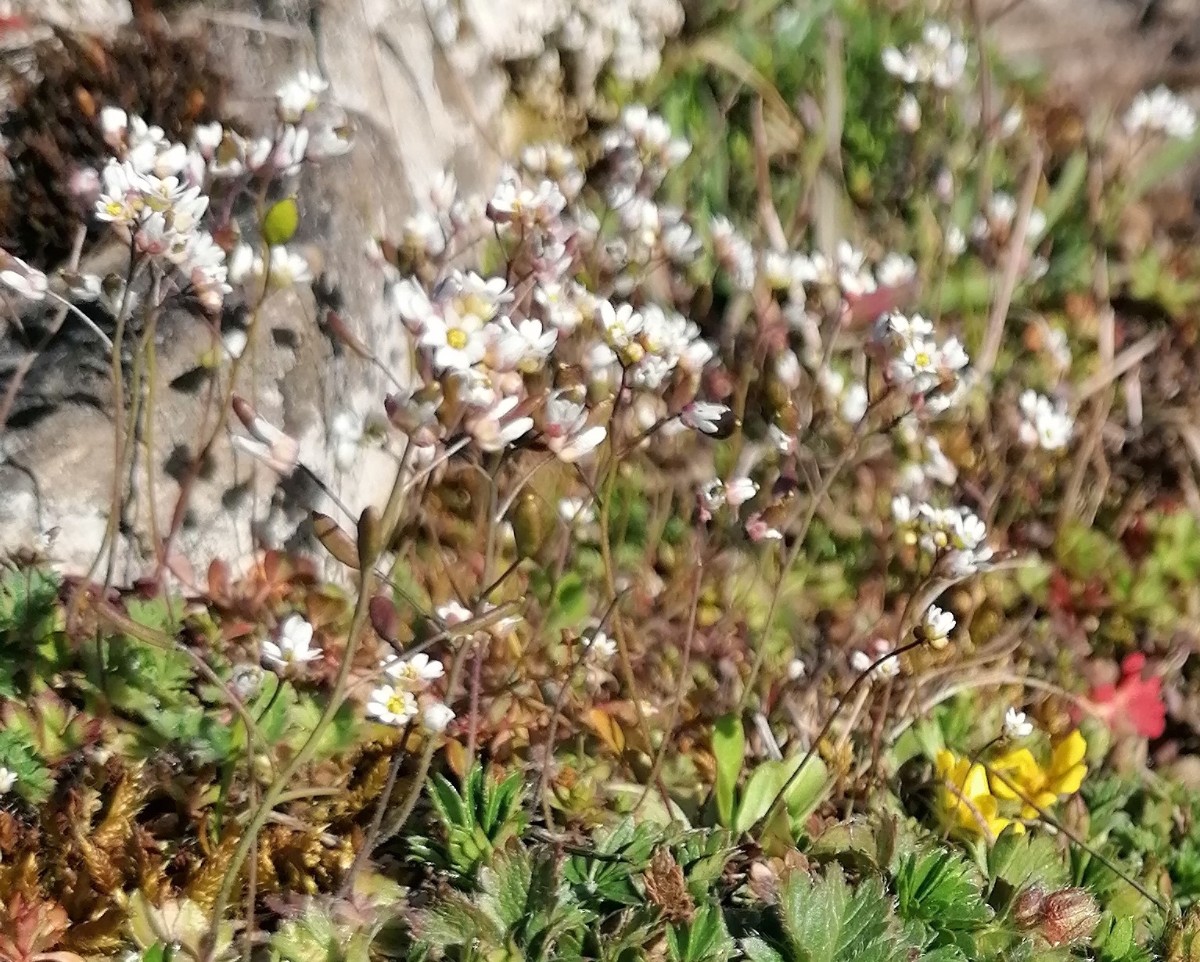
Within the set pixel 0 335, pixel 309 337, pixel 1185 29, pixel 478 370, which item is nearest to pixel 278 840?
pixel 478 370

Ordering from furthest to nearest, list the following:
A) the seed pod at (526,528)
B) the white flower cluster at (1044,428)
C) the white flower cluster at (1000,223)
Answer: the white flower cluster at (1000,223)
the white flower cluster at (1044,428)
the seed pod at (526,528)

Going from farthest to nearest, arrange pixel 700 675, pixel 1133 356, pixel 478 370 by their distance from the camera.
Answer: pixel 1133 356 → pixel 700 675 → pixel 478 370

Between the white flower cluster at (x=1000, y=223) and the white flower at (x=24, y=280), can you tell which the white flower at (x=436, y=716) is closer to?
the white flower at (x=24, y=280)

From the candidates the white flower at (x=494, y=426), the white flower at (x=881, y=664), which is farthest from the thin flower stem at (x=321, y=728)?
the white flower at (x=881, y=664)

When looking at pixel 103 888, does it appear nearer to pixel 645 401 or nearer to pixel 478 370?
pixel 478 370

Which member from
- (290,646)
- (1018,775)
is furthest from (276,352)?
(1018,775)

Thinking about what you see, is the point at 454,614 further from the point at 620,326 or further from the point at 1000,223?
the point at 1000,223
